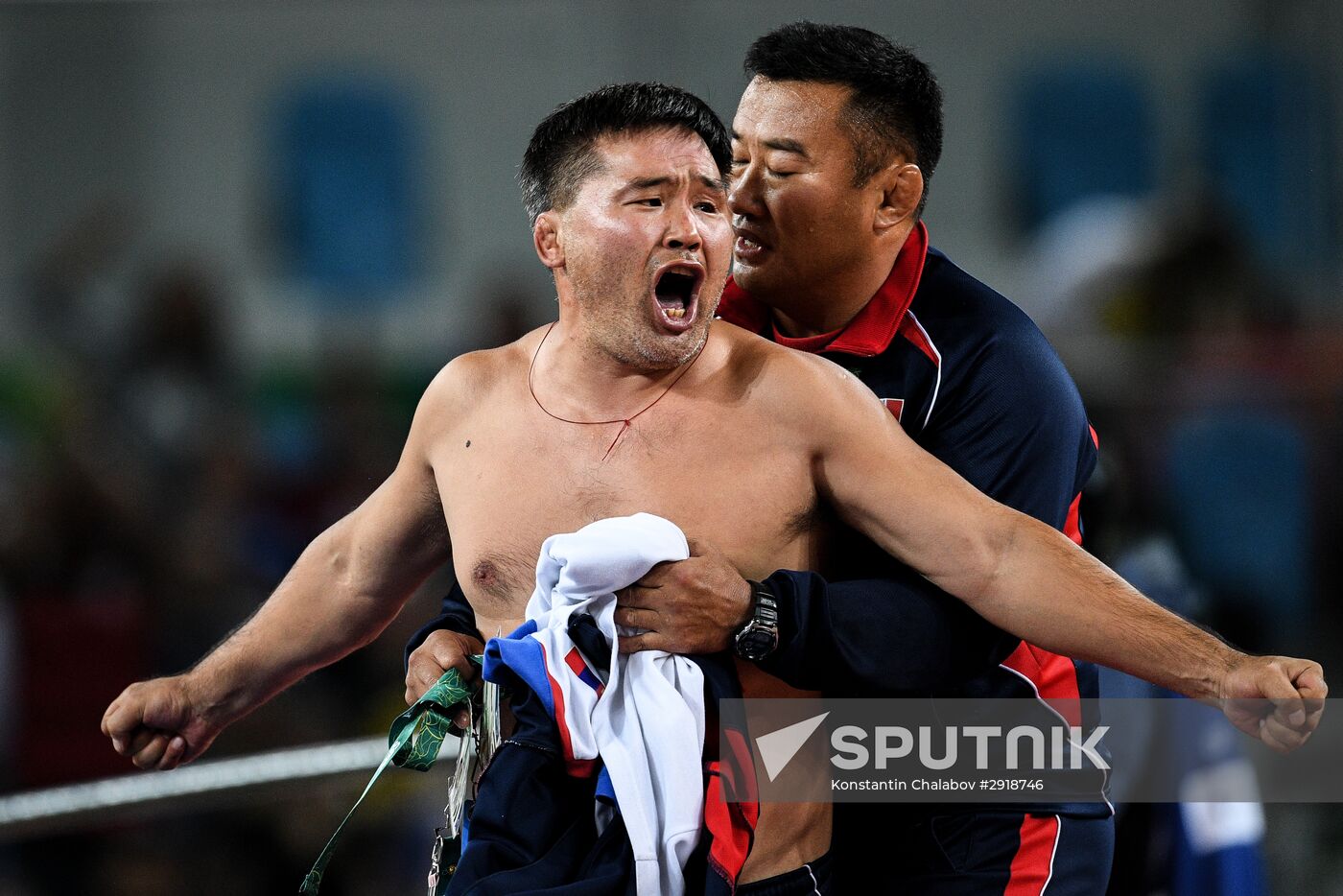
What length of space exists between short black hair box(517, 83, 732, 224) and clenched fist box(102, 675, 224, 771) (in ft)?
2.90

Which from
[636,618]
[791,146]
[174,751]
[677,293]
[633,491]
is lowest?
[174,751]

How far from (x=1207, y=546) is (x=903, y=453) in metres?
3.25

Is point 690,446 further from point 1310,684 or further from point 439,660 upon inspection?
point 1310,684

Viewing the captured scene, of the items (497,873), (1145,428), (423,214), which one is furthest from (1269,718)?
(423,214)

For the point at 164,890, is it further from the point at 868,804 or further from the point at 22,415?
the point at 868,804

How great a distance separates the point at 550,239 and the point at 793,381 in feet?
1.27

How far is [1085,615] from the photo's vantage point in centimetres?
189

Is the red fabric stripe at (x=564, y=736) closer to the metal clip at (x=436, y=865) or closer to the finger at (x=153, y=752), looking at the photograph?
the metal clip at (x=436, y=865)

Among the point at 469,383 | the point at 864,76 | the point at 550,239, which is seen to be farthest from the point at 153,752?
the point at 864,76

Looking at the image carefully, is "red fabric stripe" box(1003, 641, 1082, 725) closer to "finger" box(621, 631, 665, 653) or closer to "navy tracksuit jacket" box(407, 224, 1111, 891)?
"navy tracksuit jacket" box(407, 224, 1111, 891)

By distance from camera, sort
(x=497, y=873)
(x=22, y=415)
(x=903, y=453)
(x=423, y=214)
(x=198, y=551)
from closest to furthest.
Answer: (x=497, y=873)
(x=903, y=453)
(x=198, y=551)
(x=22, y=415)
(x=423, y=214)

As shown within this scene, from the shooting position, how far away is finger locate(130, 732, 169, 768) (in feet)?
7.48

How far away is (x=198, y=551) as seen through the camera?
4512 mm

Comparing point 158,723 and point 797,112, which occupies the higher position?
point 797,112
